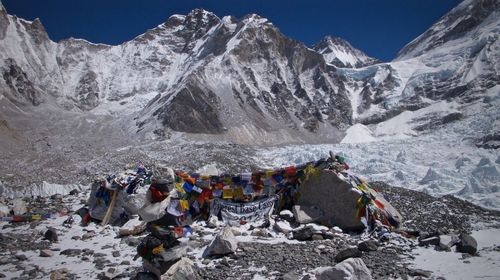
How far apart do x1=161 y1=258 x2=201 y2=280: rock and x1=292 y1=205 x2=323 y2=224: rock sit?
4465mm

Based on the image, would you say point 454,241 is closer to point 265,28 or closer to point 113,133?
point 113,133

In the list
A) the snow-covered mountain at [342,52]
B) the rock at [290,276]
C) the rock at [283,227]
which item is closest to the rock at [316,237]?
the rock at [283,227]

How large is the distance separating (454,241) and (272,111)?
6962 centimetres

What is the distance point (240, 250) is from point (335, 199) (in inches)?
134

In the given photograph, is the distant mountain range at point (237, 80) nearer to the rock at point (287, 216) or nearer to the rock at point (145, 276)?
the rock at point (287, 216)

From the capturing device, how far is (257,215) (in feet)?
38.9

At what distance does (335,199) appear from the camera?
36.0 ft

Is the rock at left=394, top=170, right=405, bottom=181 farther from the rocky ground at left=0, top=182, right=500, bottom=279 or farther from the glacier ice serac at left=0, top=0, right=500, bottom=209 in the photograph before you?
the rocky ground at left=0, top=182, right=500, bottom=279

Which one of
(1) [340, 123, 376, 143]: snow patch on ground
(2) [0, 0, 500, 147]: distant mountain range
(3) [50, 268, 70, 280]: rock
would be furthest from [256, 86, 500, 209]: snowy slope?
(3) [50, 268, 70, 280]: rock

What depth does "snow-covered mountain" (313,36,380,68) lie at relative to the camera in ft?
546

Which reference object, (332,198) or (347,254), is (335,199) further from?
(347,254)

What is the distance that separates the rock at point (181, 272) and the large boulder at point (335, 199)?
495 cm

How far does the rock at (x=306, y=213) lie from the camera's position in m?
10.9

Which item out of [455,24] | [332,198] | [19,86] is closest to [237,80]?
[19,86]
